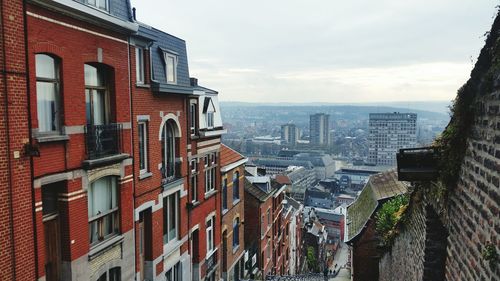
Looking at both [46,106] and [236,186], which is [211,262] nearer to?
[236,186]

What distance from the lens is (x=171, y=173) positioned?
1809 centimetres

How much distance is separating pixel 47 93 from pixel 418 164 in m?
9.03

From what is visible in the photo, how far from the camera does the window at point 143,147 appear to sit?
51.1 feet

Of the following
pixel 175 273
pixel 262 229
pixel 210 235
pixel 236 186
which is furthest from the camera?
pixel 262 229

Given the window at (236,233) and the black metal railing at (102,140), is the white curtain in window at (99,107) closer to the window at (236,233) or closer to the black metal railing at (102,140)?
the black metal railing at (102,140)

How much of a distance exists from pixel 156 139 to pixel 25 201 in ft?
23.0

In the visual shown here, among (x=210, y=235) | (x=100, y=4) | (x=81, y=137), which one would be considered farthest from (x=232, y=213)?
(x=100, y=4)

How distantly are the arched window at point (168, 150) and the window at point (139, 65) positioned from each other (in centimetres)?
260

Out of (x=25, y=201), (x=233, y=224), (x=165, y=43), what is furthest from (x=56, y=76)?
(x=233, y=224)

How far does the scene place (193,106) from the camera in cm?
2002

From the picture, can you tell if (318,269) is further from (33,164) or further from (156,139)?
(33,164)

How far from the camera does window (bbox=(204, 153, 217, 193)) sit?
21.8 meters

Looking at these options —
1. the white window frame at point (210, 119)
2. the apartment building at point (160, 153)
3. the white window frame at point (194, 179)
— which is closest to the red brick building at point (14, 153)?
the apartment building at point (160, 153)

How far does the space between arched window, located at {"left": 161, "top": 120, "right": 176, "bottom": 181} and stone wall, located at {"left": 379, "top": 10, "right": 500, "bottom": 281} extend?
12056 mm
